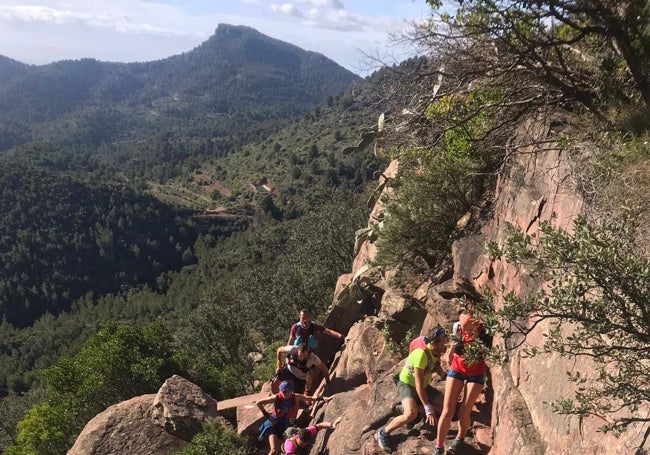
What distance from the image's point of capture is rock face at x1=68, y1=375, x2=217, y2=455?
1217cm

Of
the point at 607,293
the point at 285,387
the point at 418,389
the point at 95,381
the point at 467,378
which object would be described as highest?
the point at 607,293

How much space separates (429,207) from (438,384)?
3822 mm

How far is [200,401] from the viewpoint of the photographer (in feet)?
42.5

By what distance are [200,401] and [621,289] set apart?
11977 mm

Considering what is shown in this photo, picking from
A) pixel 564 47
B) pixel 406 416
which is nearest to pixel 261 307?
pixel 406 416

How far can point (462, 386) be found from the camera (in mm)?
7090

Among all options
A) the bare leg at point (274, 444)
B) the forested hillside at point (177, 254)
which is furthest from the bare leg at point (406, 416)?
the forested hillside at point (177, 254)

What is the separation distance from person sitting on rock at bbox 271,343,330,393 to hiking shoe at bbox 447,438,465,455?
431 cm

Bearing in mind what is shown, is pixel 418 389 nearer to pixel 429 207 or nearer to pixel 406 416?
pixel 406 416

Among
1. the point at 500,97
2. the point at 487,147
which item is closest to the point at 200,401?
the point at 487,147

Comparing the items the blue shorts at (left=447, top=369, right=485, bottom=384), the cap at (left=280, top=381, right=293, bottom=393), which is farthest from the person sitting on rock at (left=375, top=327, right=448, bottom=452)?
the cap at (left=280, top=381, right=293, bottom=393)

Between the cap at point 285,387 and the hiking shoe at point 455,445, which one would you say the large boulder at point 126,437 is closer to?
the cap at point 285,387

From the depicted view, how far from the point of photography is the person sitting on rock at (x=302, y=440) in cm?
928

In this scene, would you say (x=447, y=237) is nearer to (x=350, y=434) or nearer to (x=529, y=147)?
(x=529, y=147)
